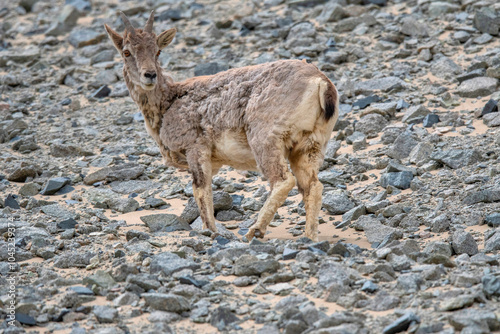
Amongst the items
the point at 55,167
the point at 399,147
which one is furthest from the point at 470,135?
the point at 55,167

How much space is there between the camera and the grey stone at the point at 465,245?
723cm

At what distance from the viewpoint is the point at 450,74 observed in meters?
13.4

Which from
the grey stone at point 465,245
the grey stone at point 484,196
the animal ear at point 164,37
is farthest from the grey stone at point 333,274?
the animal ear at point 164,37

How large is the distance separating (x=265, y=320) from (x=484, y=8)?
38.9 ft

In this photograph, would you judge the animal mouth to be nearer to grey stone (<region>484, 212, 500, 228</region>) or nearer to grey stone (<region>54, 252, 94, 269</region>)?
grey stone (<region>54, 252, 94, 269</region>)

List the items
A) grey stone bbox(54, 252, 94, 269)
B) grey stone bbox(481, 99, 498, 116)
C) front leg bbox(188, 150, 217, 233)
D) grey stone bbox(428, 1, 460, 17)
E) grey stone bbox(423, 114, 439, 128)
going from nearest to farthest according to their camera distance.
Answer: grey stone bbox(54, 252, 94, 269)
front leg bbox(188, 150, 217, 233)
grey stone bbox(481, 99, 498, 116)
grey stone bbox(423, 114, 439, 128)
grey stone bbox(428, 1, 460, 17)

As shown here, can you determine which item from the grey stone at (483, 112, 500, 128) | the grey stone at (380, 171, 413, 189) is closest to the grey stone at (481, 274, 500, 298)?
the grey stone at (380, 171, 413, 189)

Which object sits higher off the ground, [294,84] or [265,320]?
[294,84]

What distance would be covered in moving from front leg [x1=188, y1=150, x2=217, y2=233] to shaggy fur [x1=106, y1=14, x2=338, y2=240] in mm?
14

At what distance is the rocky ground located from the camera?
238 inches

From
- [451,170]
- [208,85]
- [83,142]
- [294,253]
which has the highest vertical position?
[208,85]

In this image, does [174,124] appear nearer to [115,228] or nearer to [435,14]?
[115,228]

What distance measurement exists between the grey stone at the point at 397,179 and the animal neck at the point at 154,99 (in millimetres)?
3474

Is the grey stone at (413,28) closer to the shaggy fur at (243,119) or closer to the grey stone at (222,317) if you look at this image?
the shaggy fur at (243,119)
